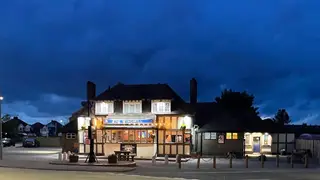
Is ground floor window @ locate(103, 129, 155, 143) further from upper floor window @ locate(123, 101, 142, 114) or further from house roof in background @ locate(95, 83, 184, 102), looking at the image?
house roof in background @ locate(95, 83, 184, 102)

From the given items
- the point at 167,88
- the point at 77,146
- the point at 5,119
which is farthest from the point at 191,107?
the point at 5,119

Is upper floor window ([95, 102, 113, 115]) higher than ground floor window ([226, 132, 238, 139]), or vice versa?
upper floor window ([95, 102, 113, 115])

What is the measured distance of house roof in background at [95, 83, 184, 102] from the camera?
140ft

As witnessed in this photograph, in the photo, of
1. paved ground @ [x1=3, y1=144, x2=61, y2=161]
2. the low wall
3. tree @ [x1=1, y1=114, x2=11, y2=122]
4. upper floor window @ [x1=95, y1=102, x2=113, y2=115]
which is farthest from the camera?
tree @ [x1=1, y1=114, x2=11, y2=122]

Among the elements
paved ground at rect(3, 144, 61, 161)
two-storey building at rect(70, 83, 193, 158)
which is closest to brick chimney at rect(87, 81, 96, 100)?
two-storey building at rect(70, 83, 193, 158)

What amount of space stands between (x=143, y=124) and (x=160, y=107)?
2517mm

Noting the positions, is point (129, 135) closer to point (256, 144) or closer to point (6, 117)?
point (256, 144)

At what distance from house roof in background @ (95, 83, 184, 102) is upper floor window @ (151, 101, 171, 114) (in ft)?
1.93

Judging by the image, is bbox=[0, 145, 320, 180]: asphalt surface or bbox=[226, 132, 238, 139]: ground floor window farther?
bbox=[226, 132, 238, 139]: ground floor window

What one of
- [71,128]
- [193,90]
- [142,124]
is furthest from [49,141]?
[142,124]

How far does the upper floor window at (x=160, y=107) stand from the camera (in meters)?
41.9

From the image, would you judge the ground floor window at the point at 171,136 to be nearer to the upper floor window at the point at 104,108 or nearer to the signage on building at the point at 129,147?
the signage on building at the point at 129,147

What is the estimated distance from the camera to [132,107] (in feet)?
140

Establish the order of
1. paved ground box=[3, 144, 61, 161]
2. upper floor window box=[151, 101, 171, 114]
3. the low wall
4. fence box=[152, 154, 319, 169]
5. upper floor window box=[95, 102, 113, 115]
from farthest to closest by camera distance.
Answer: the low wall < upper floor window box=[95, 102, 113, 115] < upper floor window box=[151, 101, 171, 114] < paved ground box=[3, 144, 61, 161] < fence box=[152, 154, 319, 169]
